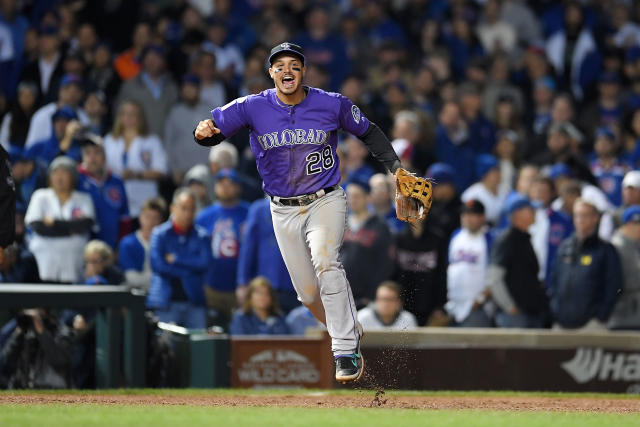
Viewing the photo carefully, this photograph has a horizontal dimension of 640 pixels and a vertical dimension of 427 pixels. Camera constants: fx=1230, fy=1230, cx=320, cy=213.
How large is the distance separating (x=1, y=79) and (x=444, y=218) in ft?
17.6

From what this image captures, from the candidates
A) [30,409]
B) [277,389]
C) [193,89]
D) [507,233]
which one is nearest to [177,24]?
[193,89]

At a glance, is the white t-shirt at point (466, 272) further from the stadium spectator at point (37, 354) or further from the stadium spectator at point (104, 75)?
the stadium spectator at point (104, 75)

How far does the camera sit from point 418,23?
56.4ft

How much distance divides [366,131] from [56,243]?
4097 millimetres

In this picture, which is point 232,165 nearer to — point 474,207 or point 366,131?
point 474,207

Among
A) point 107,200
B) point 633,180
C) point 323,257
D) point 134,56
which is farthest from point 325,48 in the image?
point 323,257

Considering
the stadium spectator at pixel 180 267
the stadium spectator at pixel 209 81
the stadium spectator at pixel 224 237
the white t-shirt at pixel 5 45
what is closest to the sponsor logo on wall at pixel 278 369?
the stadium spectator at pixel 180 267

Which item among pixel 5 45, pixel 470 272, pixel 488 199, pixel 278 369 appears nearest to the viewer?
pixel 278 369

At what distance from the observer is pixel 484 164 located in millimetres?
13992

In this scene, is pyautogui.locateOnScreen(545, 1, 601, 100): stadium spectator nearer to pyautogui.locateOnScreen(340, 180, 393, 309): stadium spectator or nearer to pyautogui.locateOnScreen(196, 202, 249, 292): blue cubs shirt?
pyautogui.locateOnScreen(340, 180, 393, 309): stadium spectator

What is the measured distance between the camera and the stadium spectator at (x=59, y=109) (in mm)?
12695

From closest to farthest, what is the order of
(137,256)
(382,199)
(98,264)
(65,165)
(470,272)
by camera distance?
1. (98,264)
2. (65,165)
3. (137,256)
4. (470,272)
5. (382,199)

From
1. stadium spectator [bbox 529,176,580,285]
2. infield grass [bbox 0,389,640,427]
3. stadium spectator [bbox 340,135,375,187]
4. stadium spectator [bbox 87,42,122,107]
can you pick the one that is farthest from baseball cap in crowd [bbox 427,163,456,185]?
infield grass [bbox 0,389,640,427]

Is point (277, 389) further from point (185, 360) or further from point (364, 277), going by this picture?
point (364, 277)
